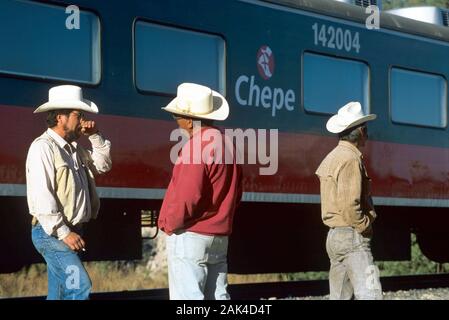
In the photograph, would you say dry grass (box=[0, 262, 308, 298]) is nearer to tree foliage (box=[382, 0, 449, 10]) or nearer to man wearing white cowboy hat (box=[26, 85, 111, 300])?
man wearing white cowboy hat (box=[26, 85, 111, 300])

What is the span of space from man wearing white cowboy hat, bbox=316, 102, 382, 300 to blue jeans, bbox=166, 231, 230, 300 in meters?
1.41

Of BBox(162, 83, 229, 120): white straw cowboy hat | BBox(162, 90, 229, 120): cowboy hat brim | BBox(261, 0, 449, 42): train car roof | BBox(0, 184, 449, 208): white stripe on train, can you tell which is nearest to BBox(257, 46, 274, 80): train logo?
BBox(261, 0, 449, 42): train car roof

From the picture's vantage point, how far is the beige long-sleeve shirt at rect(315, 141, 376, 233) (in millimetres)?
7980

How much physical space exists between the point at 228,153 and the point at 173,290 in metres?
0.89

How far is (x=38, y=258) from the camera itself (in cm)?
1116

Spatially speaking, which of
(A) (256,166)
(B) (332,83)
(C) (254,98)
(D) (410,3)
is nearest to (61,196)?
(A) (256,166)

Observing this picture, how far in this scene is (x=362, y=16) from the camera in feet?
45.7

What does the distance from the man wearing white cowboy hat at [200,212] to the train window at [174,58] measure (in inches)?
168

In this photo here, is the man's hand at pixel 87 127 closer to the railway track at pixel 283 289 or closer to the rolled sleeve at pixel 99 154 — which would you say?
the rolled sleeve at pixel 99 154

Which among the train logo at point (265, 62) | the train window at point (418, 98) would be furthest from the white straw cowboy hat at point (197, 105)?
the train window at point (418, 98)

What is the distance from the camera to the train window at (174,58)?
11.1 m

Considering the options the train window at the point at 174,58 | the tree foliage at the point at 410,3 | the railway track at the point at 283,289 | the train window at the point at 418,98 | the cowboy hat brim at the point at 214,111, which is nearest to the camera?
the cowboy hat brim at the point at 214,111

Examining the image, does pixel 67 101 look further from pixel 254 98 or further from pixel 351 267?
pixel 254 98
